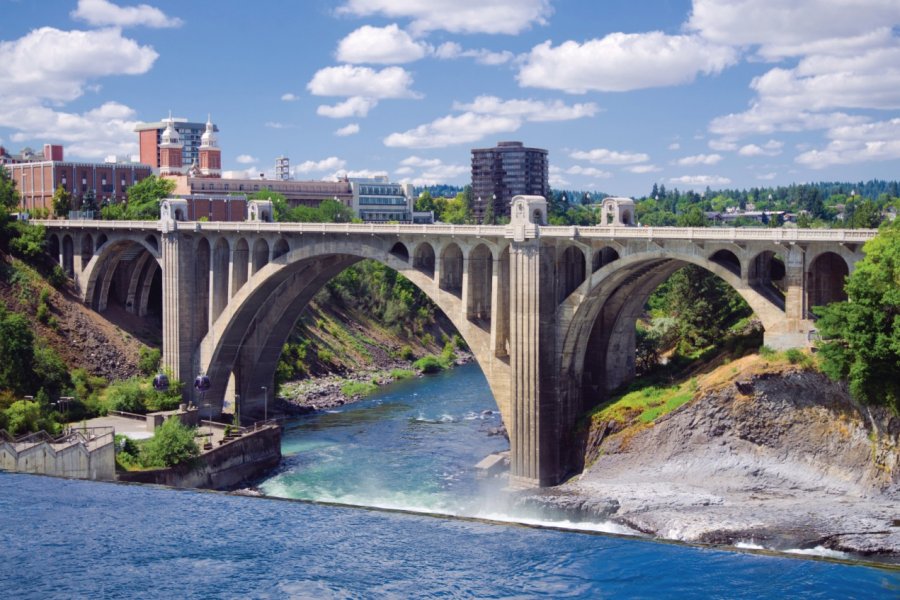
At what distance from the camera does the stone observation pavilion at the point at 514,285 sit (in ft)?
136

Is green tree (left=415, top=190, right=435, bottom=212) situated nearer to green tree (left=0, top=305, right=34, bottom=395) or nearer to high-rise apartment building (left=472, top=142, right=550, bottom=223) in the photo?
high-rise apartment building (left=472, top=142, right=550, bottom=223)

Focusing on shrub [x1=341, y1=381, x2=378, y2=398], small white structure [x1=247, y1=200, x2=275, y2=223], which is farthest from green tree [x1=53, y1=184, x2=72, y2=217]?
small white structure [x1=247, y1=200, x2=275, y2=223]

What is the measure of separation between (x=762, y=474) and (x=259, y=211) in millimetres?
36014

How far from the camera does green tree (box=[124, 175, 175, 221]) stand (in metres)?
88.5

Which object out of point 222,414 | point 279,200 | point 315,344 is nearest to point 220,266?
point 222,414

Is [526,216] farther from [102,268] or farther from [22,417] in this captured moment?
[102,268]

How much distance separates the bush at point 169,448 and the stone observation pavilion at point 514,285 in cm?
1224

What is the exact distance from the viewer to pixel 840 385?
38.7 m

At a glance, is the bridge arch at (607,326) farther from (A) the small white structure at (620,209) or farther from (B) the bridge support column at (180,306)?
(B) the bridge support column at (180,306)

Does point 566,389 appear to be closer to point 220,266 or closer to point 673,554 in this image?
point 673,554

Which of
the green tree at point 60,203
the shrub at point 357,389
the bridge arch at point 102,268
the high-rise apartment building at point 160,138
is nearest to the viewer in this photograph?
the bridge arch at point 102,268

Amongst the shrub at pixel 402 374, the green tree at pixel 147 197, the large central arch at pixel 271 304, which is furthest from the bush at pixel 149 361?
the green tree at pixel 147 197

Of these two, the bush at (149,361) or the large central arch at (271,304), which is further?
the bush at (149,361)

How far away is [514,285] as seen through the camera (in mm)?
47188
